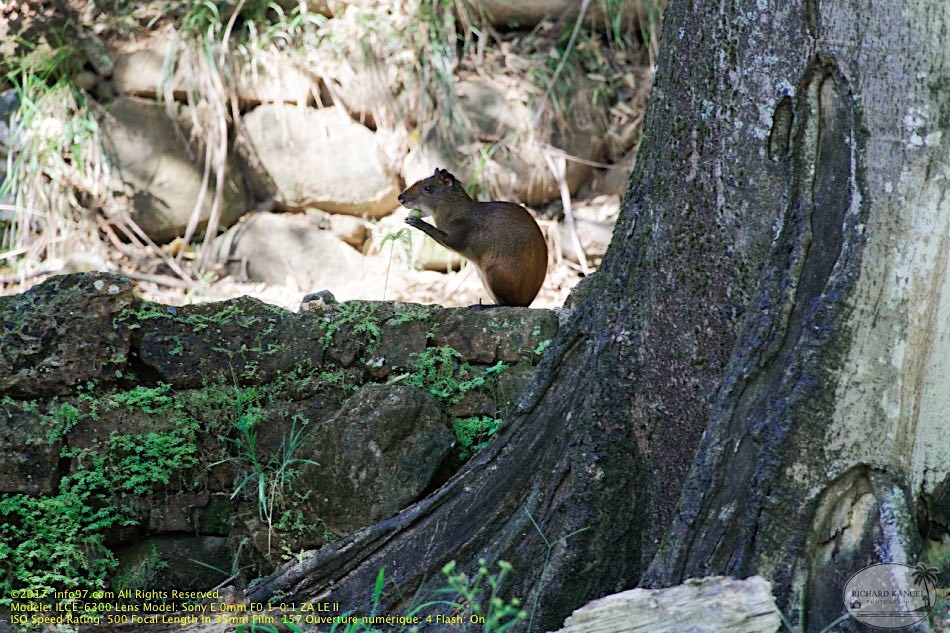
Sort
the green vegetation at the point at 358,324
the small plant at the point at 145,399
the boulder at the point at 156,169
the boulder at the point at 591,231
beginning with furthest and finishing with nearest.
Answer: the boulder at the point at 591,231 < the boulder at the point at 156,169 < the green vegetation at the point at 358,324 < the small plant at the point at 145,399

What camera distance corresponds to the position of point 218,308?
4465 millimetres

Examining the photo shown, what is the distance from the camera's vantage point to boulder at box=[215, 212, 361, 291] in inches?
312

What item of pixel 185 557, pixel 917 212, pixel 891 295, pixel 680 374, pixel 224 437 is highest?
pixel 917 212

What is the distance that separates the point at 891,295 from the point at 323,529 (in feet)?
7.65

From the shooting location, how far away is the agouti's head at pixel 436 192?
6.71 m

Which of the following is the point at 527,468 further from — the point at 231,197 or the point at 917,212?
the point at 231,197

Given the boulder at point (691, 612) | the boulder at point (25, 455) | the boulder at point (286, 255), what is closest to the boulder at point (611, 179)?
the boulder at point (286, 255)

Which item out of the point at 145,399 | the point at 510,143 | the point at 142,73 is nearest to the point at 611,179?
the point at 510,143

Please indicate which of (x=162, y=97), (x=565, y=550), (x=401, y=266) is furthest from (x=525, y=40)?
(x=565, y=550)

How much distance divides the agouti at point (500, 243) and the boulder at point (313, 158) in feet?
5.95

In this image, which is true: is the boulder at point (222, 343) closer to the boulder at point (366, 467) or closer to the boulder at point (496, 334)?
the boulder at point (366, 467)

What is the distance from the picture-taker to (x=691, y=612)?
8.41 feet

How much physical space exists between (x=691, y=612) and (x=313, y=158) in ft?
20.5

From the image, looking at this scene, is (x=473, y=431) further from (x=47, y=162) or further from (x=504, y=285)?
(x=47, y=162)
